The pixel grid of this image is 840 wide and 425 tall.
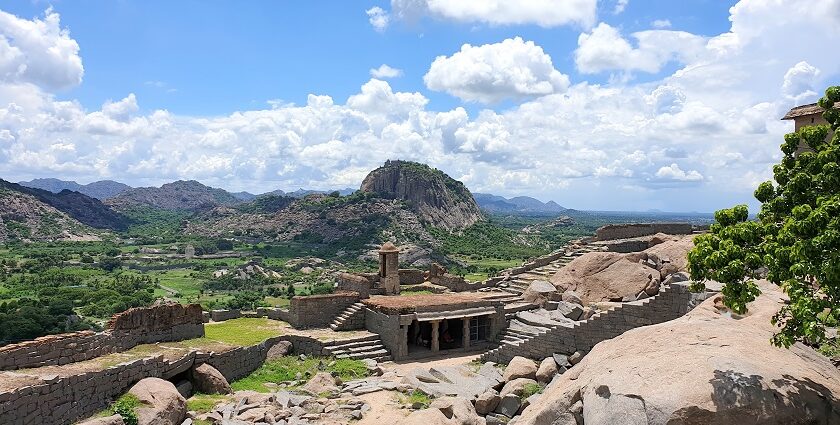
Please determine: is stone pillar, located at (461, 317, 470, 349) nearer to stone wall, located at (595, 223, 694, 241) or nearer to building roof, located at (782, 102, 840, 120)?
stone wall, located at (595, 223, 694, 241)

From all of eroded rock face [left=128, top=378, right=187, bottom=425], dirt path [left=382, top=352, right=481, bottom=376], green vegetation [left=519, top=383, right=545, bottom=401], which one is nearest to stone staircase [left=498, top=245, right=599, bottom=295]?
dirt path [left=382, top=352, right=481, bottom=376]

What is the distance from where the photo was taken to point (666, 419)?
884cm

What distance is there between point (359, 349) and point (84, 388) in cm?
1091

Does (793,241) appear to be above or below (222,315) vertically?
above

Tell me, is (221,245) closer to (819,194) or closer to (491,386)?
(491,386)

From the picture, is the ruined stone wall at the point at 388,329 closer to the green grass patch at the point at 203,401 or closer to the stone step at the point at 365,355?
the stone step at the point at 365,355

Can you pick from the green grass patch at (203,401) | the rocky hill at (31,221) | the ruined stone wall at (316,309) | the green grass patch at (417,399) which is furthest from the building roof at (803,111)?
the rocky hill at (31,221)

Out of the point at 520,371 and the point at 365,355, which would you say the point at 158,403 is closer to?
the point at 365,355

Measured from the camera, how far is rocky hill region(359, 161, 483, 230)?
17438cm

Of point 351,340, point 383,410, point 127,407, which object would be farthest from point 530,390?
point 127,407

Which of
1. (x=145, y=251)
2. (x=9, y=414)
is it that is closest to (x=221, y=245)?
(x=145, y=251)

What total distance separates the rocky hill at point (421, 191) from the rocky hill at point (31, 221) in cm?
8857

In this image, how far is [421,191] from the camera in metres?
179

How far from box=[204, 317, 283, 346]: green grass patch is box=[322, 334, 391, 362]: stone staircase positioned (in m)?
2.62
